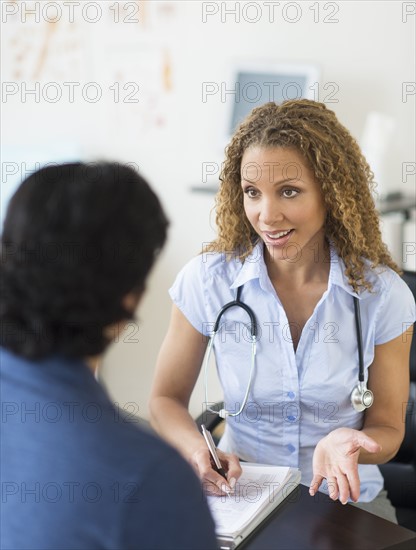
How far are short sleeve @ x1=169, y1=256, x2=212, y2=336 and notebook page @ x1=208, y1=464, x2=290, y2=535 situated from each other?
1.17ft

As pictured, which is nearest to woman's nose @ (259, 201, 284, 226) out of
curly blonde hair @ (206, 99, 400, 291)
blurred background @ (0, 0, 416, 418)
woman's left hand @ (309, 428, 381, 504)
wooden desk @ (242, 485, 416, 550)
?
curly blonde hair @ (206, 99, 400, 291)

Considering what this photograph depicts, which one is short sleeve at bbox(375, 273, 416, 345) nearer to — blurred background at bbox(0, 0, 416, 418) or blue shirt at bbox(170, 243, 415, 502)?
blue shirt at bbox(170, 243, 415, 502)

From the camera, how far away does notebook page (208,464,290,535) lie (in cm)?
112

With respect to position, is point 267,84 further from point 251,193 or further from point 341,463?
point 341,463

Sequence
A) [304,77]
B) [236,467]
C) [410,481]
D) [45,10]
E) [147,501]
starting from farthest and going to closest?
[45,10], [304,77], [410,481], [236,467], [147,501]

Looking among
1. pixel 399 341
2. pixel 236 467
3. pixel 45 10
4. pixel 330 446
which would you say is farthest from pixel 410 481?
pixel 45 10

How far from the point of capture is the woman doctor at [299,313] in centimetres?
148

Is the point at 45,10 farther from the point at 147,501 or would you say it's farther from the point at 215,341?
the point at 147,501

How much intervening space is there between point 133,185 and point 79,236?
0.28 ft

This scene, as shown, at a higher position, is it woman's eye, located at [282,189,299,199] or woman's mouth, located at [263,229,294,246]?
woman's eye, located at [282,189,299,199]

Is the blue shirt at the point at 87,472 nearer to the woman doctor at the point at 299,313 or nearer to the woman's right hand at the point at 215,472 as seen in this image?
the woman's right hand at the point at 215,472

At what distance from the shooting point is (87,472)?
756mm

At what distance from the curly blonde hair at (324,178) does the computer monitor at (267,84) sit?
0.99 m

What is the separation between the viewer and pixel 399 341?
1.51m
